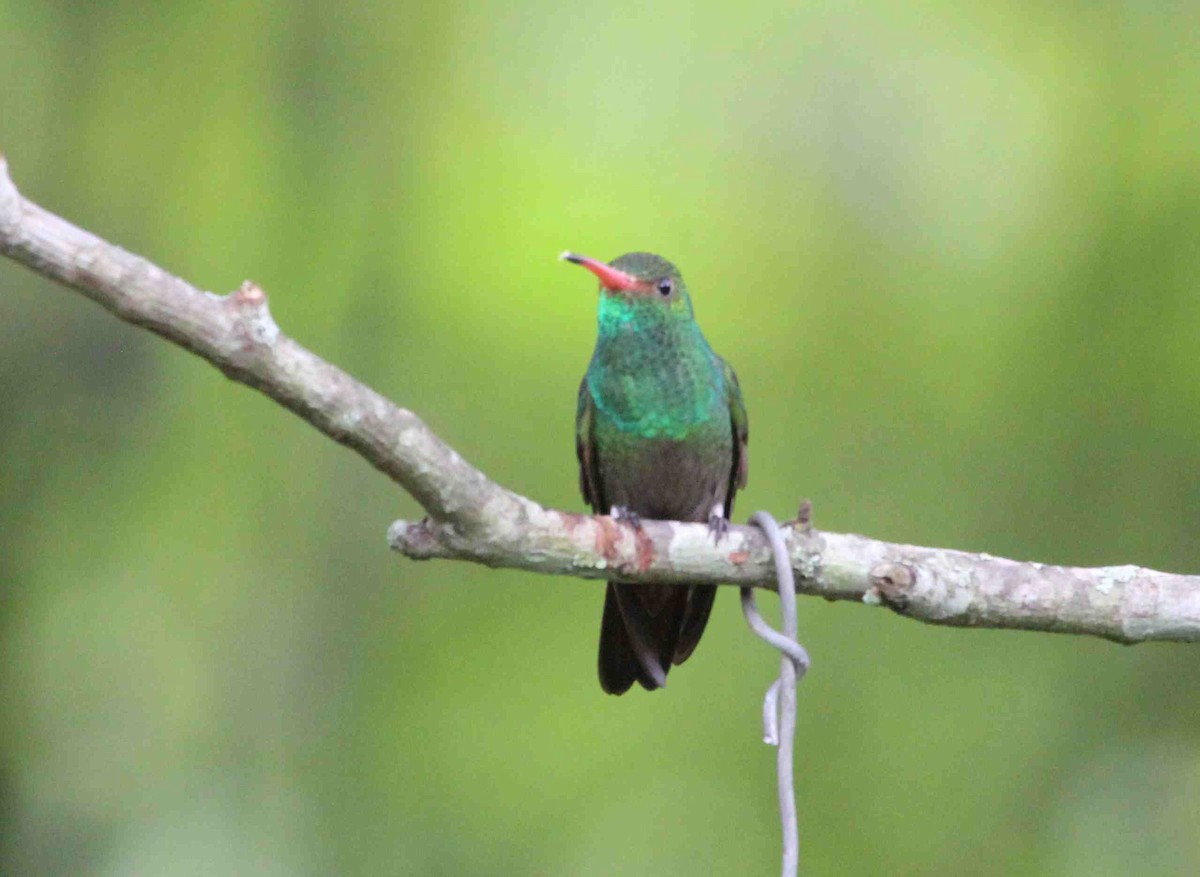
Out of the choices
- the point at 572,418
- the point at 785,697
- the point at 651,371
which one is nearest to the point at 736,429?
the point at 651,371

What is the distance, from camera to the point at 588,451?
12.6 feet

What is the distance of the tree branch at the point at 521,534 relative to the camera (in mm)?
1741

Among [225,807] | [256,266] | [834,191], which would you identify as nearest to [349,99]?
[256,266]

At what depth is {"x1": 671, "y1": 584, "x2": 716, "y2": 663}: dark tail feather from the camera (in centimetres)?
373

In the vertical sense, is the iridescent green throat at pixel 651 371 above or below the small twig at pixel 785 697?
above

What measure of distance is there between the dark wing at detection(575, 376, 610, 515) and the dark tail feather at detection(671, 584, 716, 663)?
40 cm

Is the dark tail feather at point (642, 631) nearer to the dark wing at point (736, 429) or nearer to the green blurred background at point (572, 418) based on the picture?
the dark wing at point (736, 429)

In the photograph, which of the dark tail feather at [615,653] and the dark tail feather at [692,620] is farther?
the dark tail feather at [692,620]

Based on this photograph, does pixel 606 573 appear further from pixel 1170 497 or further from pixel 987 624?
pixel 1170 497

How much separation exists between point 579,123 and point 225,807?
308 cm

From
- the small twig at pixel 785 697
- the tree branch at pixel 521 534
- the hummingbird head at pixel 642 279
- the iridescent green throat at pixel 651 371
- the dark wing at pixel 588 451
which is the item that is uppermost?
the hummingbird head at pixel 642 279

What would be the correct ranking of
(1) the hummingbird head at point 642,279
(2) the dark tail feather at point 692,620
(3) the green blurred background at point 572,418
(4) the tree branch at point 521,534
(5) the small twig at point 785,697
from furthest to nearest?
(3) the green blurred background at point 572,418 → (2) the dark tail feather at point 692,620 → (1) the hummingbird head at point 642,279 → (5) the small twig at point 785,697 → (4) the tree branch at point 521,534

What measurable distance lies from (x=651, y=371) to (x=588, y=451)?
14.3 inches

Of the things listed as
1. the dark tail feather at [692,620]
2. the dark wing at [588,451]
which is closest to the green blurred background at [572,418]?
the dark wing at [588,451]
